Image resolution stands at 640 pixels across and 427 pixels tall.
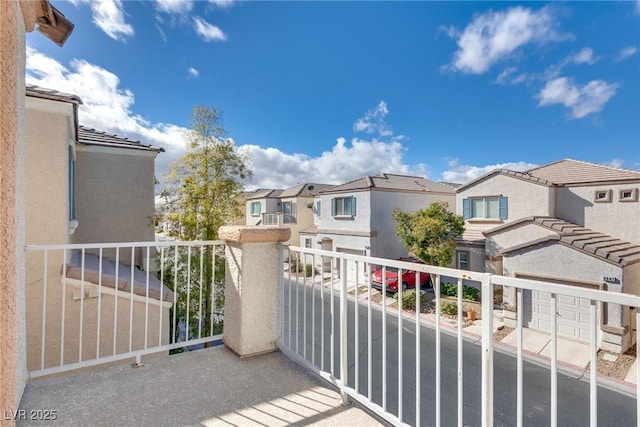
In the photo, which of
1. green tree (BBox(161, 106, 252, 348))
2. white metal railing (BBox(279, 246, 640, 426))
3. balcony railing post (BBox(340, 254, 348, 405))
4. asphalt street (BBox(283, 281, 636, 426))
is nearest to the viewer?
white metal railing (BBox(279, 246, 640, 426))

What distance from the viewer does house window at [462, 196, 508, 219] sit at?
45.3ft

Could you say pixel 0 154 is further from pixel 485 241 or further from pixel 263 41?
pixel 485 241

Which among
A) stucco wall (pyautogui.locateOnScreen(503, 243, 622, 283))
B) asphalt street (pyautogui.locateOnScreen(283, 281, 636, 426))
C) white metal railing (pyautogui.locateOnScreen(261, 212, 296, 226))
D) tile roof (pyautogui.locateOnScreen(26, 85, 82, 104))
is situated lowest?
asphalt street (pyautogui.locateOnScreen(283, 281, 636, 426))

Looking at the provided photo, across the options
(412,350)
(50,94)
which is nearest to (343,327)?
(50,94)

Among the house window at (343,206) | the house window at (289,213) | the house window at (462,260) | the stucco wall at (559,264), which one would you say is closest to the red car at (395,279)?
the house window at (462,260)

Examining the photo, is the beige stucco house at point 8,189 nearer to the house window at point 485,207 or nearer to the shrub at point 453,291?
the shrub at point 453,291

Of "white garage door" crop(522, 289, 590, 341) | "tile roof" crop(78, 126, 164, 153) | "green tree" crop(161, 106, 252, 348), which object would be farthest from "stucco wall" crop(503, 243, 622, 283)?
"tile roof" crop(78, 126, 164, 153)

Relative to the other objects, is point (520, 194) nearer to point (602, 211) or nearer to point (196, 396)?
point (602, 211)

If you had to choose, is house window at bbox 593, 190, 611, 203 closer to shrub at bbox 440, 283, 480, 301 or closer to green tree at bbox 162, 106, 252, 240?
shrub at bbox 440, 283, 480, 301

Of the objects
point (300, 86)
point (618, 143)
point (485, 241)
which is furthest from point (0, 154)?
point (618, 143)

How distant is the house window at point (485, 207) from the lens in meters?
13.8

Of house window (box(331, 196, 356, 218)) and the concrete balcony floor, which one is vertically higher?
house window (box(331, 196, 356, 218))

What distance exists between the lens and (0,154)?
148 cm

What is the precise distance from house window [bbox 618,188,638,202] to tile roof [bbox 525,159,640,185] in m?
0.41
